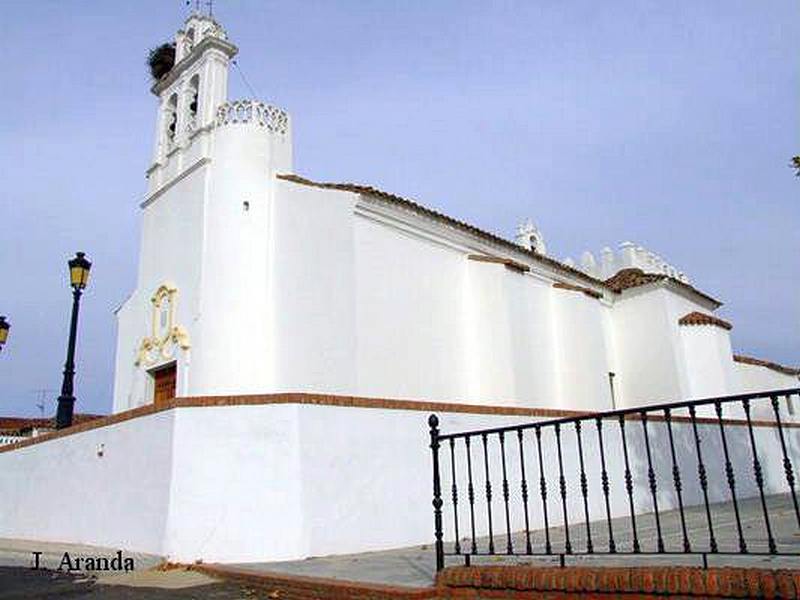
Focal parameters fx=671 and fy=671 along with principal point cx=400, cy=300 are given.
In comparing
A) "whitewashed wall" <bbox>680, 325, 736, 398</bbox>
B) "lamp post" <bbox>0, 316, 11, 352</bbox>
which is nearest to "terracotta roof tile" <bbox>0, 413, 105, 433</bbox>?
"lamp post" <bbox>0, 316, 11, 352</bbox>

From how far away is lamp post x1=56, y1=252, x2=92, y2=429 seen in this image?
12539 mm

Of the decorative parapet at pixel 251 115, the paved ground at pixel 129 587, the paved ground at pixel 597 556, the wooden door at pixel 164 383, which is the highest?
the decorative parapet at pixel 251 115

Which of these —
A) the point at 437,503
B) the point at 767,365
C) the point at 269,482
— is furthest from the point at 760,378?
the point at 437,503

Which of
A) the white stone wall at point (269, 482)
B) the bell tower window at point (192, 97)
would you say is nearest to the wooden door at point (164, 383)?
the white stone wall at point (269, 482)

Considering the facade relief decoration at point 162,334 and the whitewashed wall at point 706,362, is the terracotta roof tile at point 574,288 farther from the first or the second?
the facade relief decoration at point 162,334

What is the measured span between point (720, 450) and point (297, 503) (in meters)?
10.1

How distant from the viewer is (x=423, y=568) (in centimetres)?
654

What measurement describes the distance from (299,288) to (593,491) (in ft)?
22.0

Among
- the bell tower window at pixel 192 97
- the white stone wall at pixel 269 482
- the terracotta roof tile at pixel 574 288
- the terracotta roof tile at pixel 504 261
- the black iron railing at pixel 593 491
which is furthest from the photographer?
the terracotta roof tile at pixel 574 288

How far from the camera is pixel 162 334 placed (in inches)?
582

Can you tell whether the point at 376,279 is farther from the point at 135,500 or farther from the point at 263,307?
the point at 135,500

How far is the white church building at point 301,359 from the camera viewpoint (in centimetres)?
804

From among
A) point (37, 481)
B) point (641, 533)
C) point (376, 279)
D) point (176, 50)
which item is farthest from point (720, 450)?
point (176, 50)

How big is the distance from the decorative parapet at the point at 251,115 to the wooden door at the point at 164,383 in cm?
549
